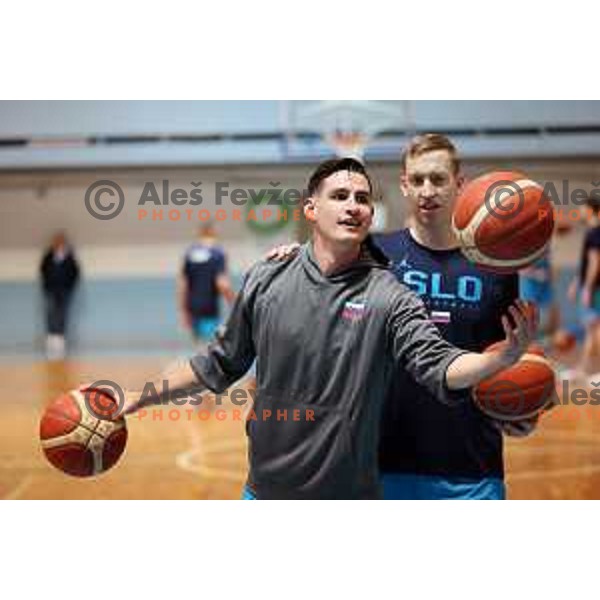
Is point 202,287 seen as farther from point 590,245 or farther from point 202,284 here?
point 590,245

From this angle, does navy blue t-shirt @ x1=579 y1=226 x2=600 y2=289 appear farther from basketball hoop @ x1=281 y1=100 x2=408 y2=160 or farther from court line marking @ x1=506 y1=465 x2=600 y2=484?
court line marking @ x1=506 y1=465 x2=600 y2=484

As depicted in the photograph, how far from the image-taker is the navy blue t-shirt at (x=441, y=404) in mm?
3025

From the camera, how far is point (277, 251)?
3039 millimetres

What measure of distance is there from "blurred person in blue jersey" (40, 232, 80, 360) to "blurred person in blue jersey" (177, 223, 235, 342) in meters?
5.60

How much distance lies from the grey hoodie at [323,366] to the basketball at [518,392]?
1.16 feet

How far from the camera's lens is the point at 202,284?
902cm

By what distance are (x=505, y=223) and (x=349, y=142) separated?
880 cm

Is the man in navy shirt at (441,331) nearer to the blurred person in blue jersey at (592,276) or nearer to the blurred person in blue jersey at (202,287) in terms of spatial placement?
the blurred person in blue jersey at (202,287)

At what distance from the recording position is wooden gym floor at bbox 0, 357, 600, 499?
5.55 meters

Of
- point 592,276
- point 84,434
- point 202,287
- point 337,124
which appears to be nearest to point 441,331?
point 84,434

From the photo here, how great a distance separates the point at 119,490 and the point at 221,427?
2.48 meters

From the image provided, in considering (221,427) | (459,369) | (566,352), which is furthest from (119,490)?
(566,352)

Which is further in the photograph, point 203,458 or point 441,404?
point 203,458

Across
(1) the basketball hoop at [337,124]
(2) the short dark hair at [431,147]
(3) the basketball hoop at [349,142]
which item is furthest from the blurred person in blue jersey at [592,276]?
(2) the short dark hair at [431,147]
